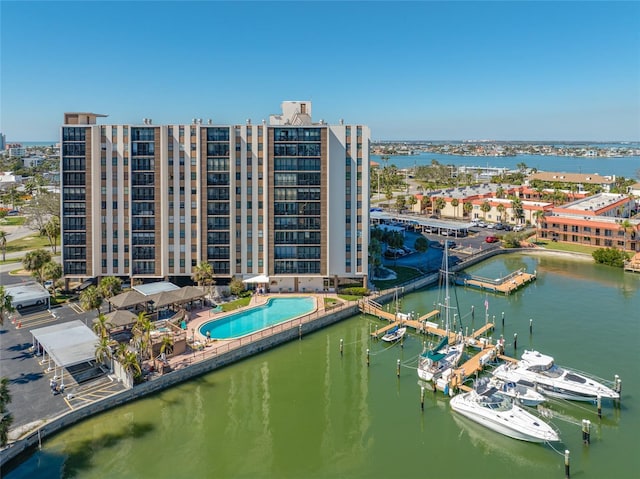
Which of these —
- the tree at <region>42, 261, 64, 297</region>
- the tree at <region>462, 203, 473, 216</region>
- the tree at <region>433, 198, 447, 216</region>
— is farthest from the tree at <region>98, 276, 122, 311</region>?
the tree at <region>462, 203, 473, 216</region>

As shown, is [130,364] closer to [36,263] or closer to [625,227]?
[36,263]

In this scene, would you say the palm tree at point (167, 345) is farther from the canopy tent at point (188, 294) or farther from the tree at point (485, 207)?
the tree at point (485, 207)

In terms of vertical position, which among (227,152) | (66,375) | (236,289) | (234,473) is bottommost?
(234,473)

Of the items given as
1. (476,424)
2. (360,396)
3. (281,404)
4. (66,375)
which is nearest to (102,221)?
(66,375)

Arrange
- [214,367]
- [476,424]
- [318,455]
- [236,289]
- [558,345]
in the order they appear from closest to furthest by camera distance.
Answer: [318,455], [476,424], [214,367], [558,345], [236,289]

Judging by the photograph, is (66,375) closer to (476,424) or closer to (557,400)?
(476,424)

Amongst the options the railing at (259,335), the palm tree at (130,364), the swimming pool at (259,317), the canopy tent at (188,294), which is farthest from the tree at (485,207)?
the palm tree at (130,364)

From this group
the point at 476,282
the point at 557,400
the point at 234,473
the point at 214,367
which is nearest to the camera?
the point at 234,473
